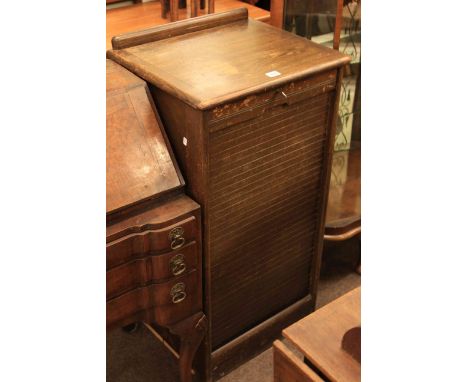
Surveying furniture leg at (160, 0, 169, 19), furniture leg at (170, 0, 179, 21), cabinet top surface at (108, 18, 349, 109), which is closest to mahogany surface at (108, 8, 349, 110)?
cabinet top surface at (108, 18, 349, 109)

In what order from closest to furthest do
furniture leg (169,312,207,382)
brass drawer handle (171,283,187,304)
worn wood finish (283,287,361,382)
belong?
worn wood finish (283,287,361,382), brass drawer handle (171,283,187,304), furniture leg (169,312,207,382)

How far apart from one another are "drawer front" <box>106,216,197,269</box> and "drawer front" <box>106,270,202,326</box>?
12cm

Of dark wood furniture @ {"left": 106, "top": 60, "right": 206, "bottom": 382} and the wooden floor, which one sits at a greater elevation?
the wooden floor

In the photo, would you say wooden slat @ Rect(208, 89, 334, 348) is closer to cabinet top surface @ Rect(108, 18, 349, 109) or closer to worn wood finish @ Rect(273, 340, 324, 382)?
cabinet top surface @ Rect(108, 18, 349, 109)

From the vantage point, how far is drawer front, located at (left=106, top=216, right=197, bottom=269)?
1.49 metres

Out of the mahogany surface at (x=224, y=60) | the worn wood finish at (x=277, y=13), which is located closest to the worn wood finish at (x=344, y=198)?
the worn wood finish at (x=277, y=13)

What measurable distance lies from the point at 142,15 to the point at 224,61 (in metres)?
0.75

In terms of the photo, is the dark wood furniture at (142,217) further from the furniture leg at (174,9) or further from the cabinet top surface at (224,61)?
the furniture leg at (174,9)

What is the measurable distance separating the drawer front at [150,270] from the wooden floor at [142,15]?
0.87 m

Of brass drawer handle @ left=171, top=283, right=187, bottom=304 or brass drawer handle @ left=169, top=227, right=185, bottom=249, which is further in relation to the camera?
brass drawer handle @ left=171, top=283, right=187, bottom=304

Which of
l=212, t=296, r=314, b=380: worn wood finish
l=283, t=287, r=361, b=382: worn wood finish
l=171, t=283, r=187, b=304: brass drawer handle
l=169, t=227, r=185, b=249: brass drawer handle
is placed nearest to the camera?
l=283, t=287, r=361, b=382: worn wood finish

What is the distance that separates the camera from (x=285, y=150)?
1.75 metres
